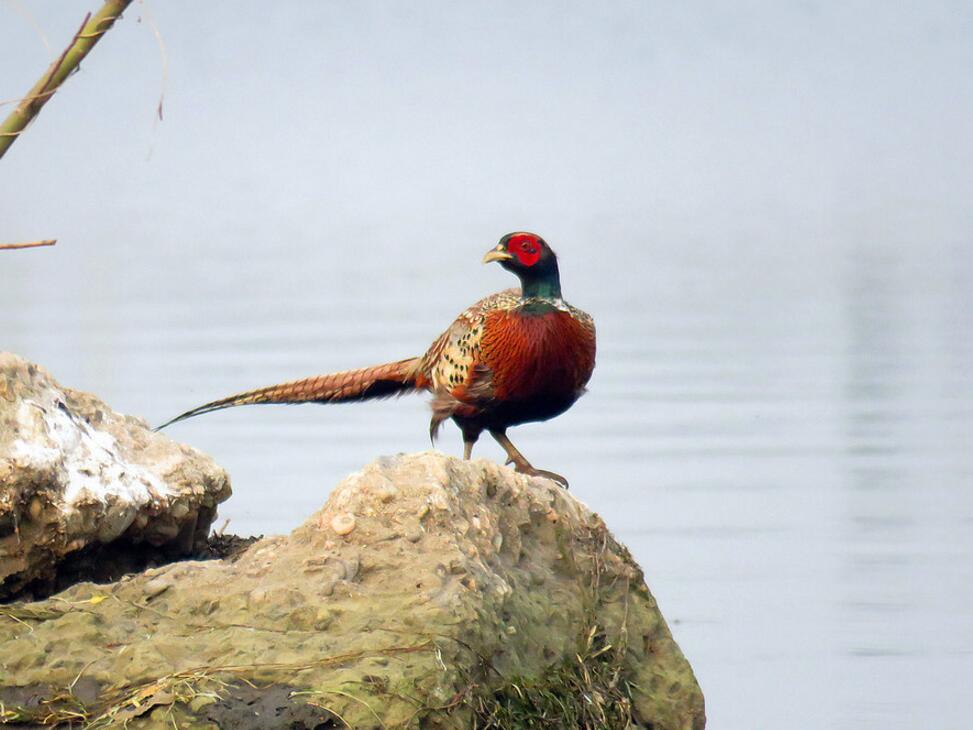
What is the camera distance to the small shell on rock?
→ 16.9ft

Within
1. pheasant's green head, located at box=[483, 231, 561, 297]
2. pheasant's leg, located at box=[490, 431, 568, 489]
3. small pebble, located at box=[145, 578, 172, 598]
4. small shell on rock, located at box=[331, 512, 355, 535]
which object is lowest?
pheasant's leg, located at box=[490, 431, 568, 489]

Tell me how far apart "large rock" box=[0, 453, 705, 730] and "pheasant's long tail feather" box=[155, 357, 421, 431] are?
103 inches

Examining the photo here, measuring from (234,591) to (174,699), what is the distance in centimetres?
58

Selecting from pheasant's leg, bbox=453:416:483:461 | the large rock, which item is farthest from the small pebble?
pheasant's leg, bbox=453:416:483:461

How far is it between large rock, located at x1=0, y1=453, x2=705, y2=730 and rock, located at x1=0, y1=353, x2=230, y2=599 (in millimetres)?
251

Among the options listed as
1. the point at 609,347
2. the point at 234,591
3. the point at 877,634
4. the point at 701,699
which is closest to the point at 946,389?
the point at 609,347

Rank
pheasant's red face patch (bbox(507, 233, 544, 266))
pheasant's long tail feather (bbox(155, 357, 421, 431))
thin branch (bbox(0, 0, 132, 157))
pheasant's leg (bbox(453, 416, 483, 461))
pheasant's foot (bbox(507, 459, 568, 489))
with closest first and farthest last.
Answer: thin branch (bbox(0, 0, 132, 157)) < pheasant's foot (bbox(507, 459, 568, 489)) < pheasant's red face patch (bbox(507, 233, 544, 266)) < pheasant's leg (bbox(453, 416, 483, 461)) < pheasant's long tail feather (bbox(155, 357, 421, 431))

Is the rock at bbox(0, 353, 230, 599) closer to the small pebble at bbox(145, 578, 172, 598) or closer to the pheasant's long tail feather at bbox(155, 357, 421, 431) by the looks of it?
the small pebble at bbox(145, 578, 172, 598)

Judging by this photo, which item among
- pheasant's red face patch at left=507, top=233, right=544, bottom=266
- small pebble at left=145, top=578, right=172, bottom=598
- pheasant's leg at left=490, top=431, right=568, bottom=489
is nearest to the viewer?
small pebble at left=145, top=578, right=172, bottom=598

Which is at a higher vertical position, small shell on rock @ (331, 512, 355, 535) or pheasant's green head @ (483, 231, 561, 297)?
pheasant's green head @ (483, 231, 561, 297)

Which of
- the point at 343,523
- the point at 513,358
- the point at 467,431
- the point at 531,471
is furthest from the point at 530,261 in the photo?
the point at 343,523

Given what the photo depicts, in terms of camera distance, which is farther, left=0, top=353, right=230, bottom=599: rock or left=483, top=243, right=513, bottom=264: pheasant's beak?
left=483, top=243, right=513, bottom=264: pheasant's beak

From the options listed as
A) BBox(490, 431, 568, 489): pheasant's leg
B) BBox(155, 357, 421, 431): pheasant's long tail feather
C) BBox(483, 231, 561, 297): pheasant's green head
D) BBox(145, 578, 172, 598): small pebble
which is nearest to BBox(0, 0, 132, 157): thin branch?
BBox(145, 578, 172, 598): small pebble

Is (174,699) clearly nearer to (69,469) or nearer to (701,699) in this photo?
(69,469)
